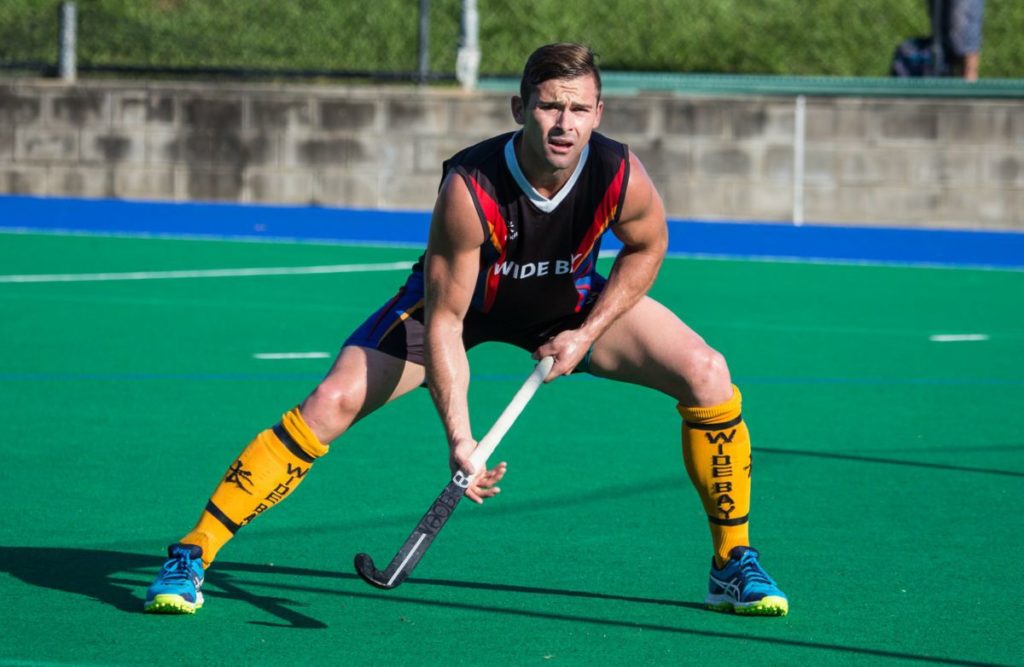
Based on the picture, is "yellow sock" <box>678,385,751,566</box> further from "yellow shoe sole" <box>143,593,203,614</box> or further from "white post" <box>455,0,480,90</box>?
"white post" <box>455,0,480,90</box>

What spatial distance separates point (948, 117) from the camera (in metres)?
16.4

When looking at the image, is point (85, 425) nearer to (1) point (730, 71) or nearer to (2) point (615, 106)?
(2) point (615, 106)

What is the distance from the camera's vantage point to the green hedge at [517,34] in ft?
63.0

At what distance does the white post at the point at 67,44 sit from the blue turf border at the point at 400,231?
4.33 feet

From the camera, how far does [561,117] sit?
5.00 metres

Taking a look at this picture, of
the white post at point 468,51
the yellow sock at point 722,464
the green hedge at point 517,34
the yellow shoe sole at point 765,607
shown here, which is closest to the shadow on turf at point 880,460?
the yellow sock at point 722,464

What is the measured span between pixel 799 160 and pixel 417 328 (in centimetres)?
1195

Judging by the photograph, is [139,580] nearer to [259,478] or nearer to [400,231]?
[259,478]

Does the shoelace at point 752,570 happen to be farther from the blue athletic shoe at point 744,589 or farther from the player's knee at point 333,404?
the player's knee at point 333,404

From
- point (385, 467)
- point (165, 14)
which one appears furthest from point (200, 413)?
point (165, 14)

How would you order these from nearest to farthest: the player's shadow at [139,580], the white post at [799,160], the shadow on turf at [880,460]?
1. the player's shadow at [139,580]
2. the shadow on turf at [880,460]
3. the white post at [799,160]

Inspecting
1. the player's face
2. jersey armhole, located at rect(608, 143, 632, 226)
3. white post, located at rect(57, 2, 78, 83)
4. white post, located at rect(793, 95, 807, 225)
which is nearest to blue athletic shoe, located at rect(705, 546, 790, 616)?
jersey armhole, located at rect(608, 143, 632, 226)

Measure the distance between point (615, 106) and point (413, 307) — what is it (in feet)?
39.3

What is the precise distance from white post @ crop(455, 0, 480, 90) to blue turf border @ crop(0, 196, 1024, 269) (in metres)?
1.39
